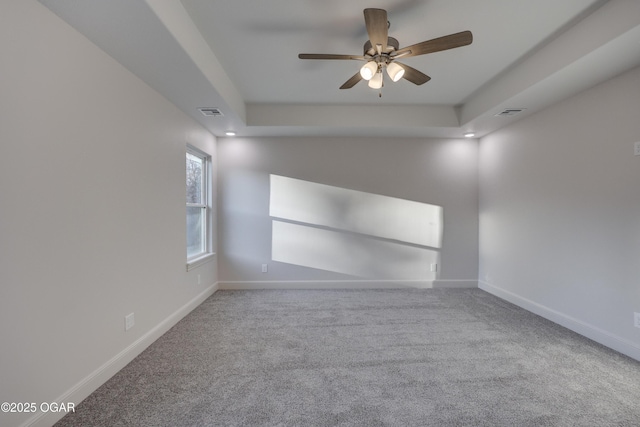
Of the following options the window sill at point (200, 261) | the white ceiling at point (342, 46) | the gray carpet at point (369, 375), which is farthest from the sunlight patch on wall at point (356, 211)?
the gray carpet at point (369, 375)

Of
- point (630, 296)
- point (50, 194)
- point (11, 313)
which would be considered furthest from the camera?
point (630, 296)

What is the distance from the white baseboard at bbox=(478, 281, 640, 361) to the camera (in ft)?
7.70

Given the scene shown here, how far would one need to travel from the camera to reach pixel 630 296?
7.74 feet

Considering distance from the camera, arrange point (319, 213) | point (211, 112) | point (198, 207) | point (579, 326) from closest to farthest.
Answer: point (579, 326) < point (211, 112) < point (198, 207) < point (319, 213)

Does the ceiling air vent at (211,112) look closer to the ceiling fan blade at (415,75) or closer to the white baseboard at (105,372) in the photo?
the ceiling fan blade at (415,75)

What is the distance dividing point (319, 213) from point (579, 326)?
3221mm

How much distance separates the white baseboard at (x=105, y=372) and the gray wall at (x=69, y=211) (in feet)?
0.03

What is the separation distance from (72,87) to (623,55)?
3841 millimetres

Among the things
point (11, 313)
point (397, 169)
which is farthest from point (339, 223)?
point (11, 313)

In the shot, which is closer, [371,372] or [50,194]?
[50,194]

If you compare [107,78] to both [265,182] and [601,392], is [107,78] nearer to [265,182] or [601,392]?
[265,182]

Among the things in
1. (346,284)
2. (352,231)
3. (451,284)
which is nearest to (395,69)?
(352,231)

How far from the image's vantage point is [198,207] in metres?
3.86

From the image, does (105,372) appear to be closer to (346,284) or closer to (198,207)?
(198,207)
